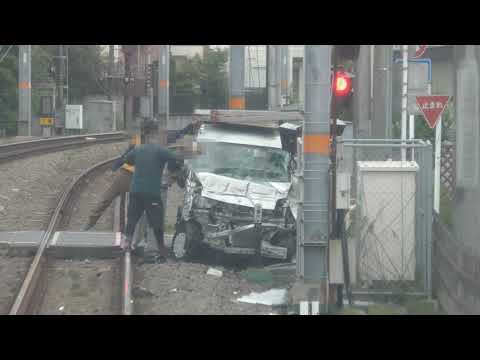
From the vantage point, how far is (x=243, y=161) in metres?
13.3

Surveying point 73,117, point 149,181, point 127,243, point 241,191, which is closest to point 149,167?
point 149,181

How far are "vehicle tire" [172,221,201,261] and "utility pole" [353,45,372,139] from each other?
7.35 metres

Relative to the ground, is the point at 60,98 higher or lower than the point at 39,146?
higher

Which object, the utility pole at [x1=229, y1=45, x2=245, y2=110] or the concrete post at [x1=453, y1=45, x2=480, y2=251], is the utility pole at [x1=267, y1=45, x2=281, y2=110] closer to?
the utility pole at [x1=229, y1=45, x2=245, y2=110]

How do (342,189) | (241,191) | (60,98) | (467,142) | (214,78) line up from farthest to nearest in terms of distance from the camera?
(214,78) < (60,98) < (241,191) < (467,142) < (342,189)

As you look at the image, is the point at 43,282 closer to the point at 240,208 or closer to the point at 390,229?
the point at 240,208

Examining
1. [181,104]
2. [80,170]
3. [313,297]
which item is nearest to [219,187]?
[313,297]

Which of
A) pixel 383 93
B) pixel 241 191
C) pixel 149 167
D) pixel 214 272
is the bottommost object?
pixel 214 272

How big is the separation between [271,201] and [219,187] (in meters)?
0.83

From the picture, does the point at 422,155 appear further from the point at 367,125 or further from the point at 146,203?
the point at 367,125

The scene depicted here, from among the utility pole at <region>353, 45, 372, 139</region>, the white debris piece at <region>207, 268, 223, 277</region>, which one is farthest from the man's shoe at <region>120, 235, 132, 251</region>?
the utility pole at <region>353, 45, 372, 139</region>

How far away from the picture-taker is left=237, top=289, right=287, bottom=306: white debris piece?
9.77 metres

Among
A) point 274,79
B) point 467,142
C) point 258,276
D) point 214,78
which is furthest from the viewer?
point 214,78

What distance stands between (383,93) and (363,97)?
258 centimetres
